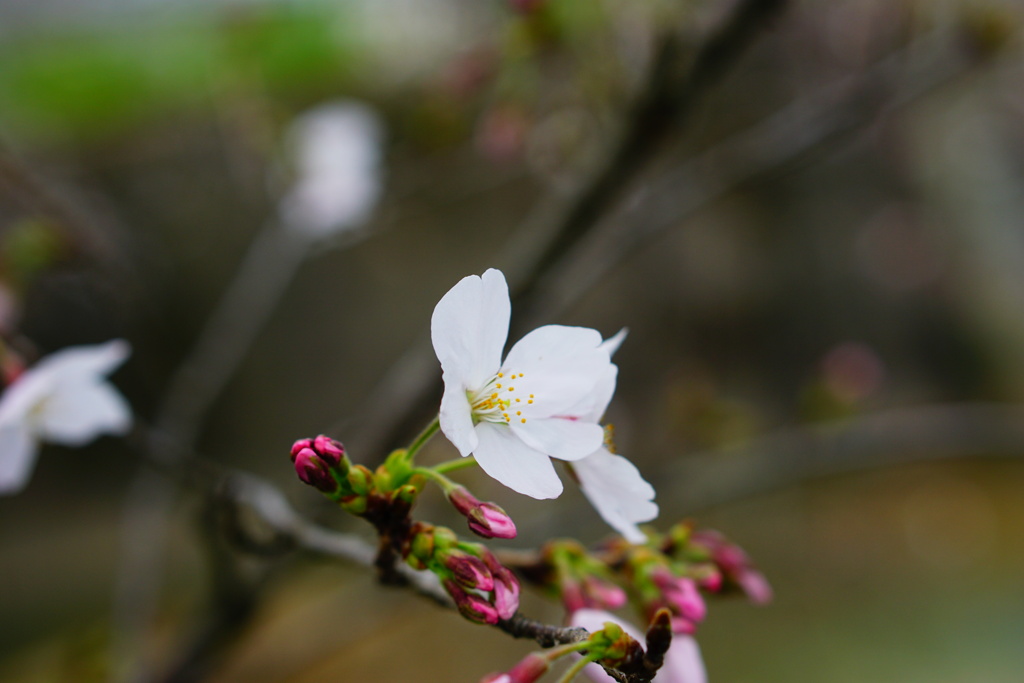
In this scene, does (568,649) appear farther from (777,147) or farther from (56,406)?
(777,147)

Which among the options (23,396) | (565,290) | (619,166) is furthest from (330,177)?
(23,396)

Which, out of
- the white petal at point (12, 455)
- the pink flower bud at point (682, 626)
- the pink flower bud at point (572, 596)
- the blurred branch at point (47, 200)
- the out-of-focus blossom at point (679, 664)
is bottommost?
the white petal at point (12, 455)

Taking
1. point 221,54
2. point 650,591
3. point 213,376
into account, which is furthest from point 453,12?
point 650,591

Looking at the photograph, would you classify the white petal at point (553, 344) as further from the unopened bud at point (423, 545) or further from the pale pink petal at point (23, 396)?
the pale pink petal at point (23, 396)

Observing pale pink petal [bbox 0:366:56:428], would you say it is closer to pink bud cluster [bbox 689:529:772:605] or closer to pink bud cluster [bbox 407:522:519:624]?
pink bud cluster [bbox 407:522:519:624]

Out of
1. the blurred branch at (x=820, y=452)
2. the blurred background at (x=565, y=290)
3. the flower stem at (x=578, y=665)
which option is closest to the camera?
the flower stem at (x=578, y=665)

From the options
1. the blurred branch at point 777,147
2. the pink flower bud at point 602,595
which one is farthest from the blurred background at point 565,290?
the pink flower bud at point 602,595

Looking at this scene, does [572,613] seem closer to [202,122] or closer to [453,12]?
[202,122]
